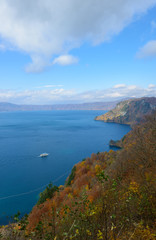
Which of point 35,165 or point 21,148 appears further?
point 21,148

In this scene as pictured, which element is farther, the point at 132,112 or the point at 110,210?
the point at 132,112

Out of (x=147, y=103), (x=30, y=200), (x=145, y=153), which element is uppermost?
(x=147, y=103)

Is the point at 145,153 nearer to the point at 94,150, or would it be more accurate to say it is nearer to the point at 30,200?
the point at 30,200

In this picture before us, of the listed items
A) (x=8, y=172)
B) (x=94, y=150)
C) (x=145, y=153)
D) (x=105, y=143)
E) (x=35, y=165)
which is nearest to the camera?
(x=145, y=153)

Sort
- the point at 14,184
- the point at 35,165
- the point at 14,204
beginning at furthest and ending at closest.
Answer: the point at 35,165
the point at 14,184
the point at 14,204

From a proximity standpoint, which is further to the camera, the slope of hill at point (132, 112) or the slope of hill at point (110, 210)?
the slope of hill at point (132, 112)

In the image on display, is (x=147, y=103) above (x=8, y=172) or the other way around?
above

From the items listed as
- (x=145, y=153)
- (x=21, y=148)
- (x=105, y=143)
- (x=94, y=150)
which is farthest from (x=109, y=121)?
(x=145, y=153)

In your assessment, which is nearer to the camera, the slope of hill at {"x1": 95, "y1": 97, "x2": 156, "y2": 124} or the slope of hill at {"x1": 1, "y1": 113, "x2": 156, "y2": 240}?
the slope of hill at {"x1": 1, "y1": 113, "x2": 156, "y2": 240}
